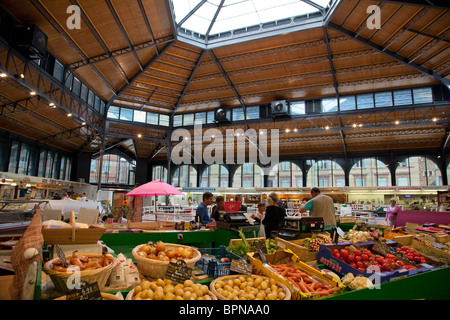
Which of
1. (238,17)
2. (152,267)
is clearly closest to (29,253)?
(152,267)

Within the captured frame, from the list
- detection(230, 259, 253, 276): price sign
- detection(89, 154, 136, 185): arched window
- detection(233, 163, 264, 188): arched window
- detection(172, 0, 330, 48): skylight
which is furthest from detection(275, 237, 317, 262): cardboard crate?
detection(89, 154, 136, 185): arched window

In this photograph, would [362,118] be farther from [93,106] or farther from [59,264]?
[59,264]

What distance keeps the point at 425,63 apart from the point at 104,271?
48.1 ft

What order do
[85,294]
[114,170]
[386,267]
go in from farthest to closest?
[114,170] < [386,267] < [85,294]

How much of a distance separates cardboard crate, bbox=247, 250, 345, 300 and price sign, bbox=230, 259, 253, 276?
0.17 m

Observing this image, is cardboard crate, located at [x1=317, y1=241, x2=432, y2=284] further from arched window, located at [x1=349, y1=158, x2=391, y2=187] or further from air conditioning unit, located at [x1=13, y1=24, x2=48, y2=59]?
arched window, located at [x1=349, y1=158, x2=391, y2=187]

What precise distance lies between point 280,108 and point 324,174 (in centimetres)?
803

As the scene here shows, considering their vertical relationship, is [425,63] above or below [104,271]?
above

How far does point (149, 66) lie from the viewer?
42.6ft

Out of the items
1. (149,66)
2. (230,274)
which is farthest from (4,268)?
(149,66)

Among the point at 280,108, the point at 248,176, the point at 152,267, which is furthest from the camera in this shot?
the point at 248,176

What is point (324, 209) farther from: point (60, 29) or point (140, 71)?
point (140, 71)

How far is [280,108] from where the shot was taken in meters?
15.7

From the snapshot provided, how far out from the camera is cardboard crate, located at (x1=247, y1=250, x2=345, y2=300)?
1.84 metres
